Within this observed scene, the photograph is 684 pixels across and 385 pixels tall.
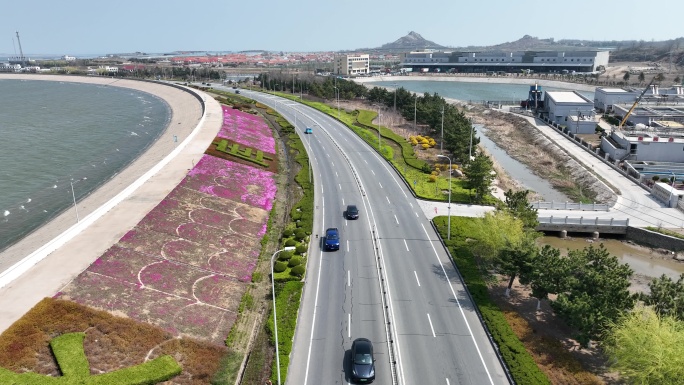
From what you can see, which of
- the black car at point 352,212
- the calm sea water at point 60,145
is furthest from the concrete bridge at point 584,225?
the calm sea water at point 60,145

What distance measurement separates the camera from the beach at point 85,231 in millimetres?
32406

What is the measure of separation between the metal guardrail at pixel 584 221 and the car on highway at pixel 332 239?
81.0ft

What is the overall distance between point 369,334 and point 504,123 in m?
101

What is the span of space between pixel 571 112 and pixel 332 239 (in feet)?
278

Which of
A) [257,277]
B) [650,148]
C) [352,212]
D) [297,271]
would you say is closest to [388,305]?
[297,271]

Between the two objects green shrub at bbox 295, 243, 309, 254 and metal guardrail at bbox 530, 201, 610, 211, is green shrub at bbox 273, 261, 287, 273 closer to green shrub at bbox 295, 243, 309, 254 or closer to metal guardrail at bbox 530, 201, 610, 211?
green shrub at bbox 295, 243, 309, 254

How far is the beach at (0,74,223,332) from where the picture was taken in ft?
106

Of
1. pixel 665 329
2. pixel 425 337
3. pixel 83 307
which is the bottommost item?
pixel 425 337

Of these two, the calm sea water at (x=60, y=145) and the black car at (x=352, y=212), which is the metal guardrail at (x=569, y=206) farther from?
the calm sea water at (x=60, y=145)

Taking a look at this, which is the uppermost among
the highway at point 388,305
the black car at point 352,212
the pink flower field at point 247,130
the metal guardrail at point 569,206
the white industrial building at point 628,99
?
the white industrial building at point 628,99

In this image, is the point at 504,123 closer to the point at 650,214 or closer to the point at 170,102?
the point at 650,214

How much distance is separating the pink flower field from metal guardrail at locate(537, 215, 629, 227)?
46.7 m

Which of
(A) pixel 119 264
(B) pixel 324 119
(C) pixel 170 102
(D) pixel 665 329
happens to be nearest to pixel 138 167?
(A) pixel 119 264

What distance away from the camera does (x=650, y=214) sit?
52.5 meters
